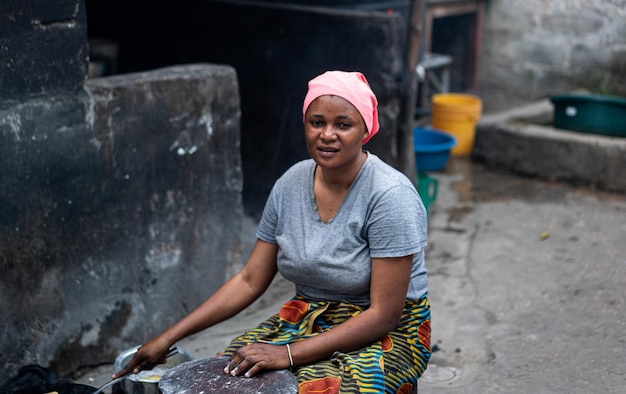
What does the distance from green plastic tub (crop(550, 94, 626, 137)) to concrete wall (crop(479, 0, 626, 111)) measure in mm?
2069

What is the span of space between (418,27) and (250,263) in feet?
10.0

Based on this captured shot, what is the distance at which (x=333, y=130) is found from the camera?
2434mm

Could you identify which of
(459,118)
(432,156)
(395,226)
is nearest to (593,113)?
(459,118)

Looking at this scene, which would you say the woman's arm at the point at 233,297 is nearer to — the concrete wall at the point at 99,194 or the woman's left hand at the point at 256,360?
the woman's left hand at the point at 256,360

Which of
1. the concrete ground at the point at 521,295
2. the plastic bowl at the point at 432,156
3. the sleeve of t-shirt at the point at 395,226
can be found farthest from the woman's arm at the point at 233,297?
the plastic bowl at the point at 432,156

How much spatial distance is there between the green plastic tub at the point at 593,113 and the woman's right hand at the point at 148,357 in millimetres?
5112

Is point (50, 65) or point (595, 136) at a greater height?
point (50, 65)

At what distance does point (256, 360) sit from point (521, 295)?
2.56 meters

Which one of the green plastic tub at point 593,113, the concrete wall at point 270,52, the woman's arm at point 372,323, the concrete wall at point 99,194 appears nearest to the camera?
the woman's arm at point 372,323

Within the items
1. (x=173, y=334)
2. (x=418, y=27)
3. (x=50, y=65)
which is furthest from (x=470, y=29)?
(x=173, y=334)

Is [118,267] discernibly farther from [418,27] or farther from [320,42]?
[418,27]

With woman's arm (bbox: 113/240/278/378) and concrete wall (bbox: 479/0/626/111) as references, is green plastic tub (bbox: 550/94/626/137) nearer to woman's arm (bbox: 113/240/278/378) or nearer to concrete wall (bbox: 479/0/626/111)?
concrete wall (bbox: 479/0/626/111)

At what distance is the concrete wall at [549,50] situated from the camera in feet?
28.7

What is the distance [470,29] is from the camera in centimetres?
953
